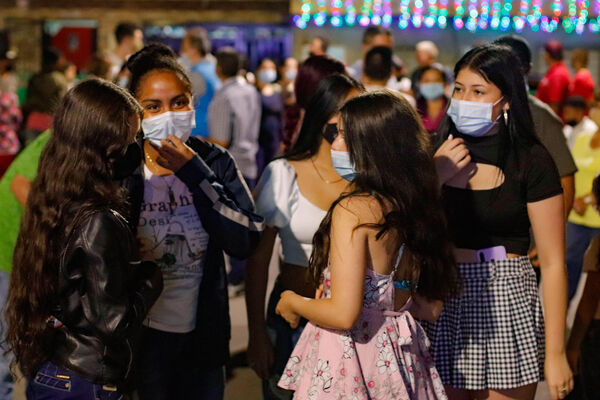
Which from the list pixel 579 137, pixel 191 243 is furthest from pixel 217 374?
pixel 579 137

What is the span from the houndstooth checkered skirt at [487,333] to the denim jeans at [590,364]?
26 cm

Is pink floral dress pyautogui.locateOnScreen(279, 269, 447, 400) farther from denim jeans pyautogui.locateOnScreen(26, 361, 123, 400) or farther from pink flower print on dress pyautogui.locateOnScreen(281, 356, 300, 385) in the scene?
denim jeans pyautogui.locateOnScreen(26, 361, 123, 400)

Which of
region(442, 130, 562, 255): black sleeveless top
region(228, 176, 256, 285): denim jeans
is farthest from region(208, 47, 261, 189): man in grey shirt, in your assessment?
region(442, 130, 562, 255): black sleeveless top

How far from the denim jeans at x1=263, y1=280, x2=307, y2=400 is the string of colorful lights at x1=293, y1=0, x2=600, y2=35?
34.9 feet

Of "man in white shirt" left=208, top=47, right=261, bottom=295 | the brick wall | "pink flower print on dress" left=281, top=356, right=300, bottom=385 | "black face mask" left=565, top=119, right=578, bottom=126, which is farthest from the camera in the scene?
the brick wall

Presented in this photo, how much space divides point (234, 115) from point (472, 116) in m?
4.65

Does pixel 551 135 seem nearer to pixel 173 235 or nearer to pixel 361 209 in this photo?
pixel 361 209

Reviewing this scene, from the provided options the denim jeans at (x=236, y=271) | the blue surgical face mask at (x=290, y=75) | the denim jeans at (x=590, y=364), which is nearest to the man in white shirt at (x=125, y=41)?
the denim jeans at (x=236, y=271)

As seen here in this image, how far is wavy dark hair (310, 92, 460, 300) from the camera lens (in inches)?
103

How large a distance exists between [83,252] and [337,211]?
2.53ft

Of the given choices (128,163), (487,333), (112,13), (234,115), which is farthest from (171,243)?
(112,13)

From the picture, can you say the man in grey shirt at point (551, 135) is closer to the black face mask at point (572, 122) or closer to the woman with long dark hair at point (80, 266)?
the woman with long dark hair at point (80, 266)

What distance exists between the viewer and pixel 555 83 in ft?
30.0

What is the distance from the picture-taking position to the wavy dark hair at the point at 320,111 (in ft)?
11.2
